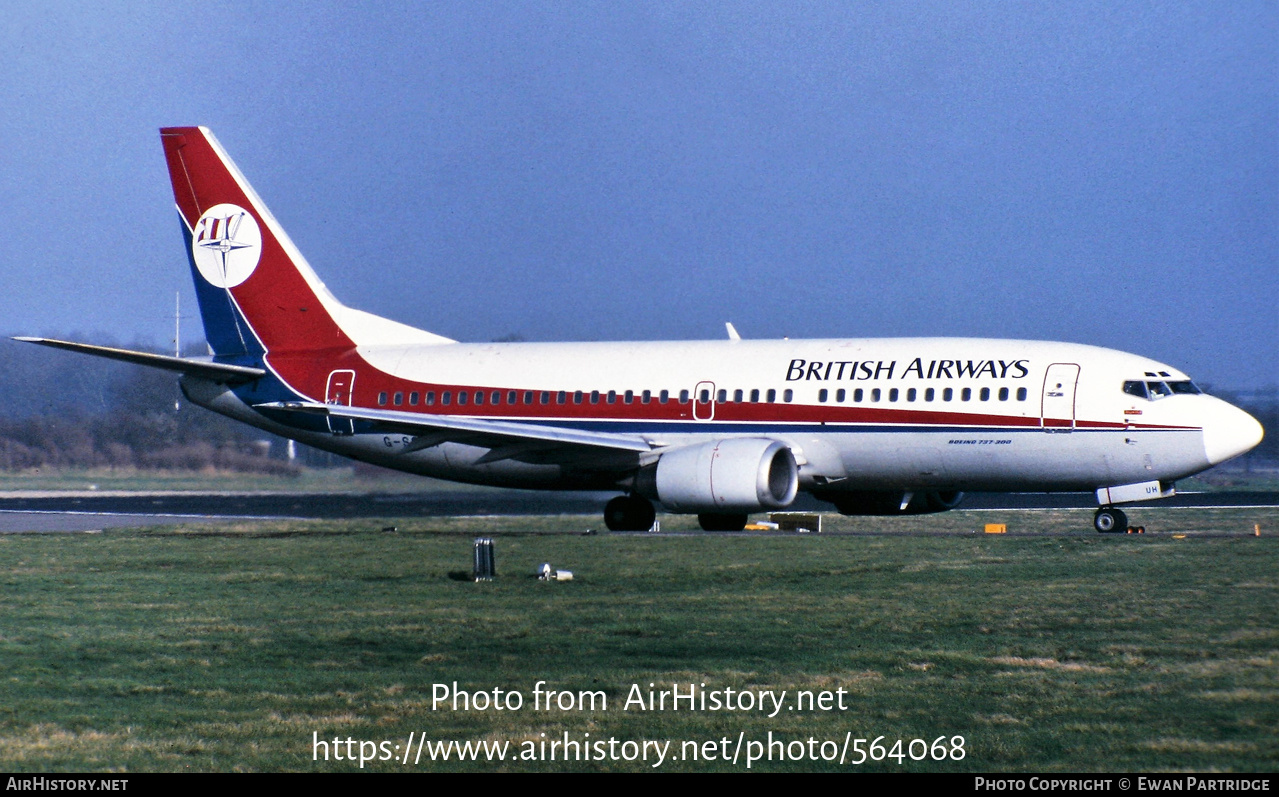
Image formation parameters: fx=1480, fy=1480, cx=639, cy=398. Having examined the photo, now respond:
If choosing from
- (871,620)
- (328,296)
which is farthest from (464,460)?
(871,620)

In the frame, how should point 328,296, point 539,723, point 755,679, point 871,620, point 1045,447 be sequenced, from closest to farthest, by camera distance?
point 539,723 < point 755,679 < point 871,620 < point 1045,447 < point 328,296

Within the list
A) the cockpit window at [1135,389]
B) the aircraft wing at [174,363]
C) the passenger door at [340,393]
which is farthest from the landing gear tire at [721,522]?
the aircraft wing at [174,363]

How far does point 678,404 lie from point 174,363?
1084 cm

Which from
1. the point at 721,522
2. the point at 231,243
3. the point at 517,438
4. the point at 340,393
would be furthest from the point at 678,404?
the point at 231,243

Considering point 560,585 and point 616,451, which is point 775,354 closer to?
point 616,451

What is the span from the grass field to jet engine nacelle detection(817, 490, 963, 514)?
5335 mm

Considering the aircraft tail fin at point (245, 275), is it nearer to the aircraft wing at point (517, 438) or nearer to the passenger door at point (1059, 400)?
the aircraft wing at point (517, 438)

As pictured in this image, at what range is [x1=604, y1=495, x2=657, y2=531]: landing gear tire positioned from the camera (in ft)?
96.7

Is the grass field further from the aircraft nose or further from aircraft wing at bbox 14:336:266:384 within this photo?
aircraft wing at bbox 14:336:266:384

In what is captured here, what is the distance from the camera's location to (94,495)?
1756 inches

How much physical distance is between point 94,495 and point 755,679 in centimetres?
3724

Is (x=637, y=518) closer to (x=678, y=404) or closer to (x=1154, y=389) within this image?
(x=678, y=404)

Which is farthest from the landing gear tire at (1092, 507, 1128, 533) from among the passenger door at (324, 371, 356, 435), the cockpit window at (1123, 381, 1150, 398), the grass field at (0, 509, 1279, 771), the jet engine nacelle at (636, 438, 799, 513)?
the passenger door at (324, 371, 356, 435)

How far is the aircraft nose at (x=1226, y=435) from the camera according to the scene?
2552 centimetres
